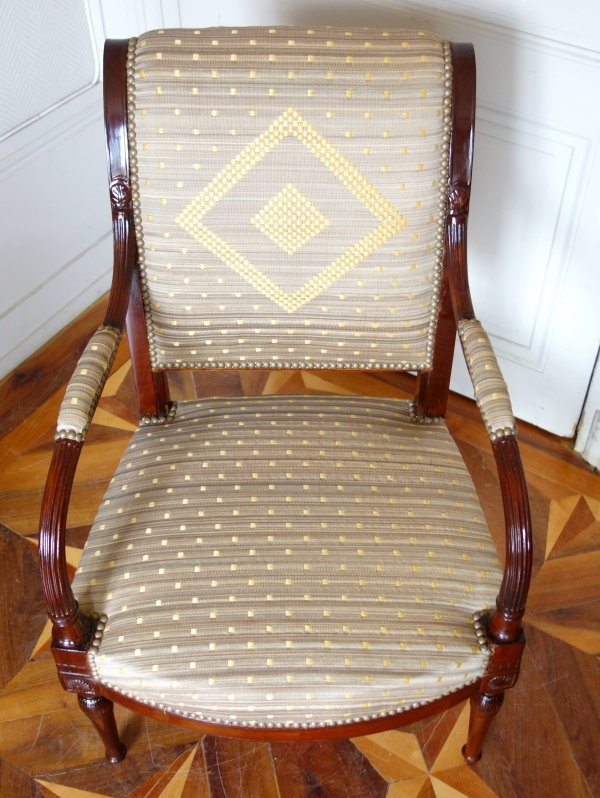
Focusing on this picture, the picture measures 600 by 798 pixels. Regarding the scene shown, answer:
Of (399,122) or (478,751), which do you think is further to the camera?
(478,751)

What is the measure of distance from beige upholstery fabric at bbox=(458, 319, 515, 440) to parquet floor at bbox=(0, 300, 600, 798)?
514 mm

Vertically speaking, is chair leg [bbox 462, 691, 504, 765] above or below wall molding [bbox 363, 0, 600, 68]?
below

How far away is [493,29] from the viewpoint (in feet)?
3.63

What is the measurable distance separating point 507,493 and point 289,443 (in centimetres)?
29

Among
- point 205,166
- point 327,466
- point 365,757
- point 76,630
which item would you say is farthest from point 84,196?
point 365,757

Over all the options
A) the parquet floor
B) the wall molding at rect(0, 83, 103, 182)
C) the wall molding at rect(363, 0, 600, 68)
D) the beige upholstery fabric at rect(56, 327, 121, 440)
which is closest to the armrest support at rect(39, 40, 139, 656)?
the beige upholstery fabric at rect(56, 327, 121, 440)

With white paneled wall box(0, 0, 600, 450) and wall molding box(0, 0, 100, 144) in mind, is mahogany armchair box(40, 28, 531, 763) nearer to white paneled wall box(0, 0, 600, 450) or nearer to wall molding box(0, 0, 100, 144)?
white paneled wall box(0, 0, 600, 450)

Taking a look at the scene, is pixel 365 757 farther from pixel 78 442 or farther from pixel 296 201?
pixel 296 201

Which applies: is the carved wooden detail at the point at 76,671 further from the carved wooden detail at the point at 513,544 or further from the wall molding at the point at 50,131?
the wall molding at the point at 50,131

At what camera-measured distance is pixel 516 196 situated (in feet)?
4.06

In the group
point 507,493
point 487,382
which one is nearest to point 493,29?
point 487,382

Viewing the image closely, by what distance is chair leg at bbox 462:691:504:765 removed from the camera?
34.9 inches

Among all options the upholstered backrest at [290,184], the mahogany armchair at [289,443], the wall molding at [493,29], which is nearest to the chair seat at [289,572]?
the mahogany armchair at [289,443]

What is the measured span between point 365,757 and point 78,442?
0.60 m
